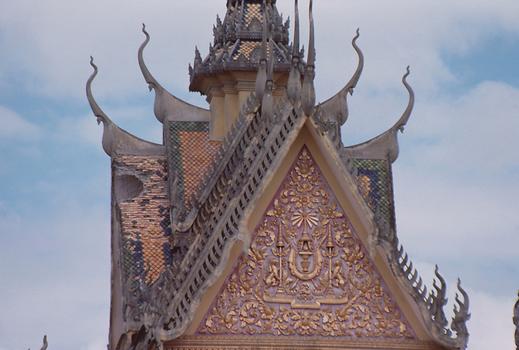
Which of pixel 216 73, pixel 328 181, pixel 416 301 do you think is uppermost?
pixel 216 73

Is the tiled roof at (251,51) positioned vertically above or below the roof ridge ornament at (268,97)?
above

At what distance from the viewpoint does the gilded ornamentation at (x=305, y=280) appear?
2038 centimetres

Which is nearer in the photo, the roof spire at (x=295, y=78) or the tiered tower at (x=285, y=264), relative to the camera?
the tiered tower at (x=285, y=264)

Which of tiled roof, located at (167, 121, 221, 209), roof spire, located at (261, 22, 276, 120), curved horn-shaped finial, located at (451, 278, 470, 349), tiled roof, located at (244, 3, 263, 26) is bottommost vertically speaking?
curved horn-shaped finial, located at (451, 278, 470, 349)

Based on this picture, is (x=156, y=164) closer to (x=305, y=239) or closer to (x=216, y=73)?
(x=216, y=73)

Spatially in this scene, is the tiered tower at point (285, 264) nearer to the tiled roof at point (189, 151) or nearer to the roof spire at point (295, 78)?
the roof spire at point (295, 78)

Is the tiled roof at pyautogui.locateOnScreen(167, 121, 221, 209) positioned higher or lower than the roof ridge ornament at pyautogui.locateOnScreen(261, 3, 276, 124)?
lower

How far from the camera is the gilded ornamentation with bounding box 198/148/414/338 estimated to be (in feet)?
66.8

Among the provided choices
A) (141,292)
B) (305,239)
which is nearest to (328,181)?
(305,239)

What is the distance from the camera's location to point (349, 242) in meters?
20.7

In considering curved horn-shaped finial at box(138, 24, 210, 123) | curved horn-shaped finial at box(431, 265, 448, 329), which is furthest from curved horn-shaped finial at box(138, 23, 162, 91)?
curved horn-shaped finial at box(431, 265, 448, 329)

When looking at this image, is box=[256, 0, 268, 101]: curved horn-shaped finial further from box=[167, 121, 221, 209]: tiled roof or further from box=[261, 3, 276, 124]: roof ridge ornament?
A: box=[167, 121, 221, 209]: tiled roof

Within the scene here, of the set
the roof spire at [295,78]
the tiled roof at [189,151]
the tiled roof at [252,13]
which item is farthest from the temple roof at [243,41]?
the roof spire at [295,78]

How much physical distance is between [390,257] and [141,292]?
101 inches
